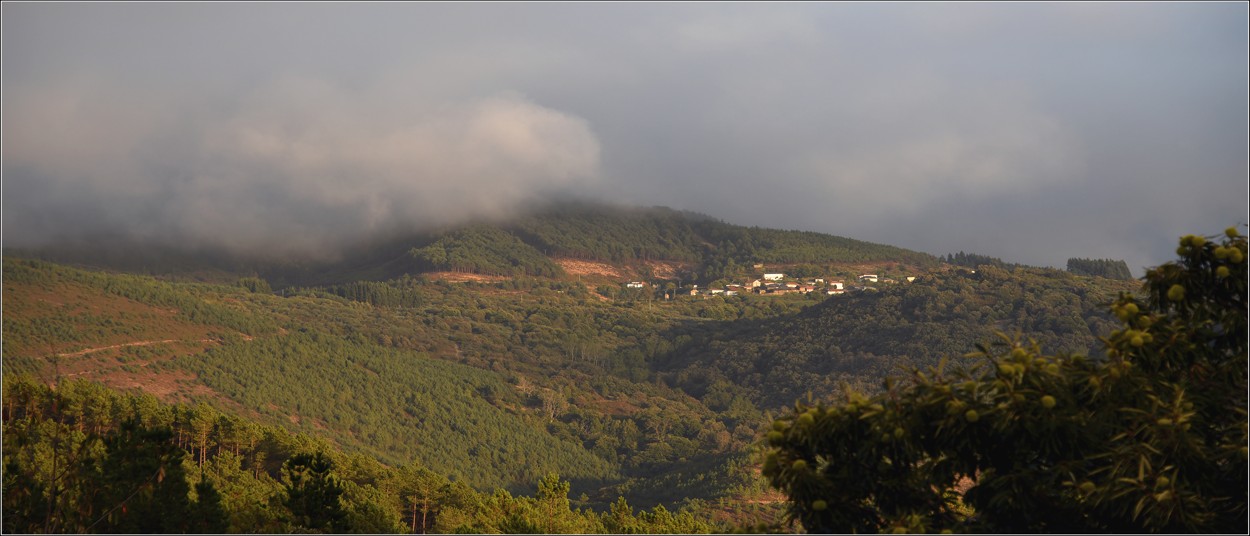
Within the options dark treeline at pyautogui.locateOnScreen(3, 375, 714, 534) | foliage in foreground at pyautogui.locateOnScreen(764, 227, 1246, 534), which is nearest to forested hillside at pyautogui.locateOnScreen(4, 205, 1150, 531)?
dark treeline at pyautogui.locateOnScreen(3, 375, 714, 534)

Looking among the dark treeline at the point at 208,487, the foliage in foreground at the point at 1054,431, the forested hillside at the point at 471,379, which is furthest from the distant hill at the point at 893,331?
the foliage in foreground at the point at 1054,431

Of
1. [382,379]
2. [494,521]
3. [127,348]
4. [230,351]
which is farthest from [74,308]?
[494,521]

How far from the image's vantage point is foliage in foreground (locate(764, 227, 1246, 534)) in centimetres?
1302

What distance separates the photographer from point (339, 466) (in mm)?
51656

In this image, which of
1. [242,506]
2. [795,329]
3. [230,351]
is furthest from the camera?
[795,329]

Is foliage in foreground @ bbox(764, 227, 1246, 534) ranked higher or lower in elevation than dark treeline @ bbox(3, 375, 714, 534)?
higher

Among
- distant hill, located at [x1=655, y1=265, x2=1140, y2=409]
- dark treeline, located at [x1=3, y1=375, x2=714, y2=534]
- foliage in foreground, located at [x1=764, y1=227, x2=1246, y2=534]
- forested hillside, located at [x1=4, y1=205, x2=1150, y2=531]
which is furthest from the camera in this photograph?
distant hill, located at [x1=655, y1=265, x2=1140, y2=409]

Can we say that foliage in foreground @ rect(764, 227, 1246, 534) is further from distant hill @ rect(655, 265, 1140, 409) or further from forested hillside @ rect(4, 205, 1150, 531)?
distant hill @ rect(655, 265, 1140, 409)

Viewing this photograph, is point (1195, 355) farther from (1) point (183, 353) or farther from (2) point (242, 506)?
(1) point (183, 353)

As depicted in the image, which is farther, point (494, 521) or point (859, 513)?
point (494, 521)

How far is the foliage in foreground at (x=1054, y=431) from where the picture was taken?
42.7 ft

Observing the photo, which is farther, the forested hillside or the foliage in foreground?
the forested hillside

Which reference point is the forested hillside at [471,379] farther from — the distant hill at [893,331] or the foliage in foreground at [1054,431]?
the foliage in foreground at [1054,431]

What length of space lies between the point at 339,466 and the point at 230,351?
9190 cm
